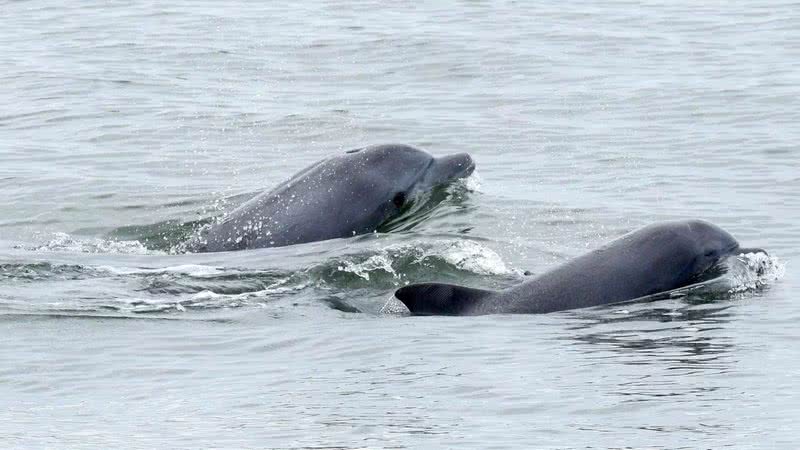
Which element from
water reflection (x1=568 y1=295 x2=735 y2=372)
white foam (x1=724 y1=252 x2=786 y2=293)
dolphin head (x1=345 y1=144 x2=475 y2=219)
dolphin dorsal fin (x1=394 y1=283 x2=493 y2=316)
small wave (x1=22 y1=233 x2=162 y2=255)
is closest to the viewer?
water reflection (x1=568 y1=295 x2=735 y2=372)

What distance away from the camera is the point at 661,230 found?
14.9m

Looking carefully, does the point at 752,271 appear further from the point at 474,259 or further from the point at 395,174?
the point at 395,174

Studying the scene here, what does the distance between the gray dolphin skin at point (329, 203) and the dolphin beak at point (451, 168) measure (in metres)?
0.35

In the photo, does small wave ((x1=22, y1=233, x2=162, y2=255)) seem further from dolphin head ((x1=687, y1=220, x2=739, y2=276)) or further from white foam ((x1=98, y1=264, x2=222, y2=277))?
dolphin head ((x1=687, y1=220, x2=739, y2=276))

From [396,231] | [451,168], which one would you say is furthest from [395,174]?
[451,168]

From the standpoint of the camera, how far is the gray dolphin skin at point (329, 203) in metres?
16.6

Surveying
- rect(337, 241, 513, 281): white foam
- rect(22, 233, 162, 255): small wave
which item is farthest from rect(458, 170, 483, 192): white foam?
rect(22, 233, 162, 255): small wave

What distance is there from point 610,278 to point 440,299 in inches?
62.1

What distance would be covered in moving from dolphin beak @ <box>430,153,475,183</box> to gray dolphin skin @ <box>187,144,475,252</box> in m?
0.35

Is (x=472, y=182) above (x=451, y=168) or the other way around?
the other way around

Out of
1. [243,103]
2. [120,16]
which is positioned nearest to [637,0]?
[120,16]

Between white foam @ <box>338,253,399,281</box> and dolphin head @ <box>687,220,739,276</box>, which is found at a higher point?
dolphin head @ <box>687,220,739,276</box>

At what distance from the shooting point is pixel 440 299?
44.8 feet

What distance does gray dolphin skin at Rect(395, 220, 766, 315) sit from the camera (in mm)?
13688
